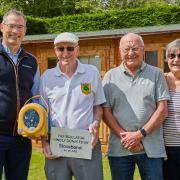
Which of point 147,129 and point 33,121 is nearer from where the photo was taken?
point 33,121

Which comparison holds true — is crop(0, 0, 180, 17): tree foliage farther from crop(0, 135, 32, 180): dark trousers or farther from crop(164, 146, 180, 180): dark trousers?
crop(0, 135, 32, 180): dark trousers

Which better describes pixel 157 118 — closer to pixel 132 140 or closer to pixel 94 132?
pixel 132 140

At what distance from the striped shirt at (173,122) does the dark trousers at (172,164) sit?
6 centimetres

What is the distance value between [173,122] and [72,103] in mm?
973

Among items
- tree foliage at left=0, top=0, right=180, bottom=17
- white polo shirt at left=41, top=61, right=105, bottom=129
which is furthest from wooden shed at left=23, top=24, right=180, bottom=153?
tree foliage at left=0, top=0, right=180, bottom=17

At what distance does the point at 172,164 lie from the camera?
169 inches

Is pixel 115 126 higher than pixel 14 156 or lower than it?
higher

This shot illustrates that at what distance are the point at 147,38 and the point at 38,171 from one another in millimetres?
3898

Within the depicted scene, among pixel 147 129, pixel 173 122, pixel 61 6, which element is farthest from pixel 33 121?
pixel 61 6

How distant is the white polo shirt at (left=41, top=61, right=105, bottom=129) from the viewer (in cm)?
386

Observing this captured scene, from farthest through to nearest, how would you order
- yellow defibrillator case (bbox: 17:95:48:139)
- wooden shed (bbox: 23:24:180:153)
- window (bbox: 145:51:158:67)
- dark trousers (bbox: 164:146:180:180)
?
window (bbox: 145:51:158:67)
wooden shed (bbox: 23:24:180:153)
dark trousers (bbox: 164:146:180:180)
yellow defibrillator case (bbox: 17:95:48:139)

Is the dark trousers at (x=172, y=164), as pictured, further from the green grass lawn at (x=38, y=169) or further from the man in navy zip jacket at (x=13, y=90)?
the green grass lawn at (x=38, y=169)

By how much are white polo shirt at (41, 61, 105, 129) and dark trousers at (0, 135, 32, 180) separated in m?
0.37

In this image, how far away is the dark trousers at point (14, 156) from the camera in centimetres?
400
